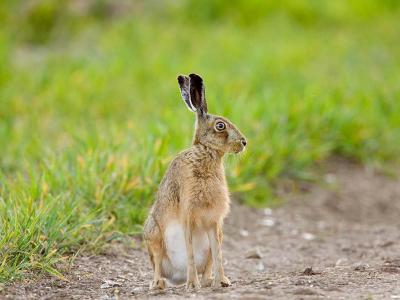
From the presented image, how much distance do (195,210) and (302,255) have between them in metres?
2.04

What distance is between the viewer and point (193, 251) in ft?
16.1

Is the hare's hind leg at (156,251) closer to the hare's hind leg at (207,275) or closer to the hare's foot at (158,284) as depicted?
the hare's foot at (158,284)

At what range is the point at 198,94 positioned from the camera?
5.10 m

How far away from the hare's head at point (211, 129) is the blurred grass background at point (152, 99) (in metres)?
1.05

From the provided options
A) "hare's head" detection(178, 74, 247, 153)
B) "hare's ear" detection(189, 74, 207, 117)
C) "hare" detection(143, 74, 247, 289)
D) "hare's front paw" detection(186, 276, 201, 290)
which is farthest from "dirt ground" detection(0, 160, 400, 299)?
"hare's ear" detection(189, 74, 207, 117)

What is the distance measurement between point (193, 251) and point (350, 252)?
2.07 m

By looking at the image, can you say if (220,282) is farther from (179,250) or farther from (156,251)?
(156,251)

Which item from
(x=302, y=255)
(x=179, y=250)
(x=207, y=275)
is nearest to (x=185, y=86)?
(x=179, y=250)

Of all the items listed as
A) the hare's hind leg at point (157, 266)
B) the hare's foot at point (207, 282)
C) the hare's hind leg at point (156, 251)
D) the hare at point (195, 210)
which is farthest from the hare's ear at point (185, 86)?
the hare's foot at point (207, 282)

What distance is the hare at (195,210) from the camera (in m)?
4.82

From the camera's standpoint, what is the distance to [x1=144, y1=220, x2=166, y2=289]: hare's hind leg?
16.2 feet

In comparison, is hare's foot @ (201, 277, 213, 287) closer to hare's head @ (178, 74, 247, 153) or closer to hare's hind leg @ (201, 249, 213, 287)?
hare's hind leg @ (201, 249, 213, 287)

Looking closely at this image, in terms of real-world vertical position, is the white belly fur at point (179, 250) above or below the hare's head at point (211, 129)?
below

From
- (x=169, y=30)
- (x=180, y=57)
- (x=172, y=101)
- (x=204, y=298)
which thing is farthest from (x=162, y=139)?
(x=169, y=30)
